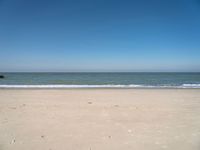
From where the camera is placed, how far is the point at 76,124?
13.6ft

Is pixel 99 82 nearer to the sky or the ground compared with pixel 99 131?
nearer to the ground

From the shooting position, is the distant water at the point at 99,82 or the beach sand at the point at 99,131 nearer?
the beach sand at the point at 99,131

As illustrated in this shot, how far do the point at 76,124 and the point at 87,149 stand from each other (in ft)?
4.46

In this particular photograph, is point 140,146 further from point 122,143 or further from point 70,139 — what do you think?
point 70,139

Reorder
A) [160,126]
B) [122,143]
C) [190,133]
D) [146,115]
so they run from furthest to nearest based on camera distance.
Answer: [146,115] → [160,126] → [190,133] → [122,143]

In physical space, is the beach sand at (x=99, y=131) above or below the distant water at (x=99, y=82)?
above

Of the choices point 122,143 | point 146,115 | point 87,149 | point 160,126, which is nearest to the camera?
point 87,149

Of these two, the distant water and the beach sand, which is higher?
the beach sand

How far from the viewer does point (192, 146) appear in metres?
2.94

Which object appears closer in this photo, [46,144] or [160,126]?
[46,144]

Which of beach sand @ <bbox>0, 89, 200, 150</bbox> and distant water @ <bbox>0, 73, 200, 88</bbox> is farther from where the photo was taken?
distant water @ <bbox>0, 73, 200, 88</bbox>

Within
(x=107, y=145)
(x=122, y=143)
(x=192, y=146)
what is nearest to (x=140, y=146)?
(x=122, y=143)

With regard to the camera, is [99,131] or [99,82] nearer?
[99,131]

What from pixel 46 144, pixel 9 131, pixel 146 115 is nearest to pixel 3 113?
pixel 9 131
